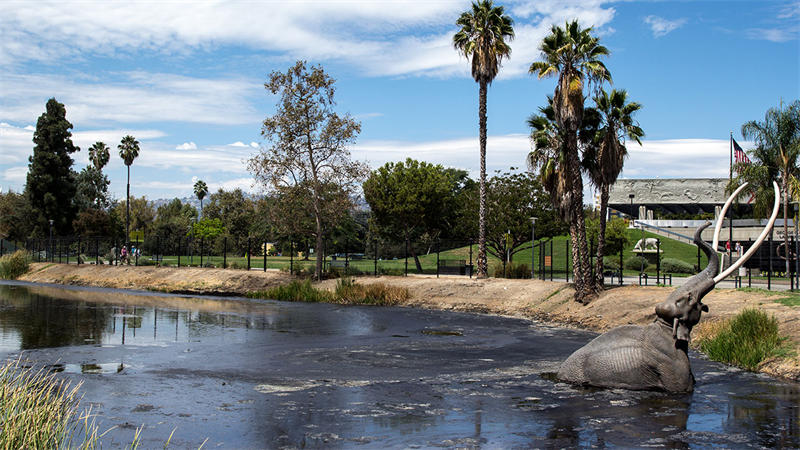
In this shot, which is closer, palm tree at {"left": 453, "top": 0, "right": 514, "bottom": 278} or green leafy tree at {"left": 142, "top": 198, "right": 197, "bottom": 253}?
palm tree at {"left": 453, "top": 0, "right": 514, "bottom": 278}

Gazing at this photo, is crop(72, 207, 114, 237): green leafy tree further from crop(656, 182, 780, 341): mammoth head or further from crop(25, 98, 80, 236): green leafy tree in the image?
crop(656, 182, 780, 341): mammoth head

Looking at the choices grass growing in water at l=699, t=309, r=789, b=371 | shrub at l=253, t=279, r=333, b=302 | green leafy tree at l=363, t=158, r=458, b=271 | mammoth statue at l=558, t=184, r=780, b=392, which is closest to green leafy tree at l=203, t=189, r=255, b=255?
green leafy tree at l=363, t=158, r=458, b=271

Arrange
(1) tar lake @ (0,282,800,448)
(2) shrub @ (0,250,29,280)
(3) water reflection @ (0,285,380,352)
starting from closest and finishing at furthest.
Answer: (1) tar lake @ (0,282,800,448), (3) water reflection @ (0,285,380,352), (2) shrub @ (0,250,29,280)

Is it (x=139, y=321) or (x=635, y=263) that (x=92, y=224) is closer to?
(x=635, y=263)

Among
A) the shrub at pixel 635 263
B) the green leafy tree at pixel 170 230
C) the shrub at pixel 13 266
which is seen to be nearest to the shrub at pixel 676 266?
the shrub at pixel 635 263

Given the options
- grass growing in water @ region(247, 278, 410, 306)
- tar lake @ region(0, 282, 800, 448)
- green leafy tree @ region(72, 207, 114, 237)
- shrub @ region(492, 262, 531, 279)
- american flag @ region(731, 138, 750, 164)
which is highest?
american flag @ region(731, 138, 750, 164)

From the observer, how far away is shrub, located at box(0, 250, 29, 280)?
5372 centimetres

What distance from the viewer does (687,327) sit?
11.7m

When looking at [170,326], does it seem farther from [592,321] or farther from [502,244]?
[502,244]

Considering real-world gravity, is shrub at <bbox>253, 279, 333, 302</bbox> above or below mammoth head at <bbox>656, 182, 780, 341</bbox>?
below

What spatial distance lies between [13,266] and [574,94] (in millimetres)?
45254

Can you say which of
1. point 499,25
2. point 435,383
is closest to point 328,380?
point 435,383

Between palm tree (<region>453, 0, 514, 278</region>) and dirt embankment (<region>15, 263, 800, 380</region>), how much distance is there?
3.80 meters

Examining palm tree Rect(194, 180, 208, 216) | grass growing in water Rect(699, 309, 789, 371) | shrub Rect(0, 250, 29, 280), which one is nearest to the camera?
grass growing in water Rect(699, 309, 789, 371)
